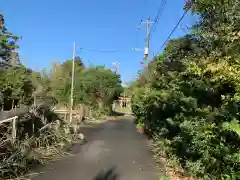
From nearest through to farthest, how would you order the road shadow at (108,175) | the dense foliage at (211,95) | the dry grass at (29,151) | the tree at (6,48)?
the dense foliage at (211,95) → the dry grass at (29,151) → the road shadow at (108,175) → the tree at (6,48)

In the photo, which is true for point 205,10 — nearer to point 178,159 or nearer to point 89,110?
point 178,159

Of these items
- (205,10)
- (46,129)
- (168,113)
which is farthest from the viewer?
(46,129)

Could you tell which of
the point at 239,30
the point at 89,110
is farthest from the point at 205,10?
the point at 89,110

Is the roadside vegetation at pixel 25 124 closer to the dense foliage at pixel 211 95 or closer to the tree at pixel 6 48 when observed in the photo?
the tree at pixel 6 48

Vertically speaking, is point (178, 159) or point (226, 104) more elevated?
point (226, 104)

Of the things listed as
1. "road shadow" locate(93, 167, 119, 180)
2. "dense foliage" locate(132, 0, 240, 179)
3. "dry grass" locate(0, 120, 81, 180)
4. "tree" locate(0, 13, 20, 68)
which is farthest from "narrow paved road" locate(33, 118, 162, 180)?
"tree" locate(0, 13, 20, 68)

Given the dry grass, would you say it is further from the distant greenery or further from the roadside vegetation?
the distant greenery

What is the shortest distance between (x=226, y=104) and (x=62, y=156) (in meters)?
7.38

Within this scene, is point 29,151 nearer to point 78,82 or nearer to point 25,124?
point 25,124

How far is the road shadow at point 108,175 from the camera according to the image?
8.36m

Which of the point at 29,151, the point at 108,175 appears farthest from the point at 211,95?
the point at 29,151

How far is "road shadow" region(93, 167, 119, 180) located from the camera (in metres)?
8.36

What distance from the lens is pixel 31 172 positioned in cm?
886

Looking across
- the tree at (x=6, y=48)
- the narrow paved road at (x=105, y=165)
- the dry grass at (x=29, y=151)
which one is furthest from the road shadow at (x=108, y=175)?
the tree at (x=6, y=48)
